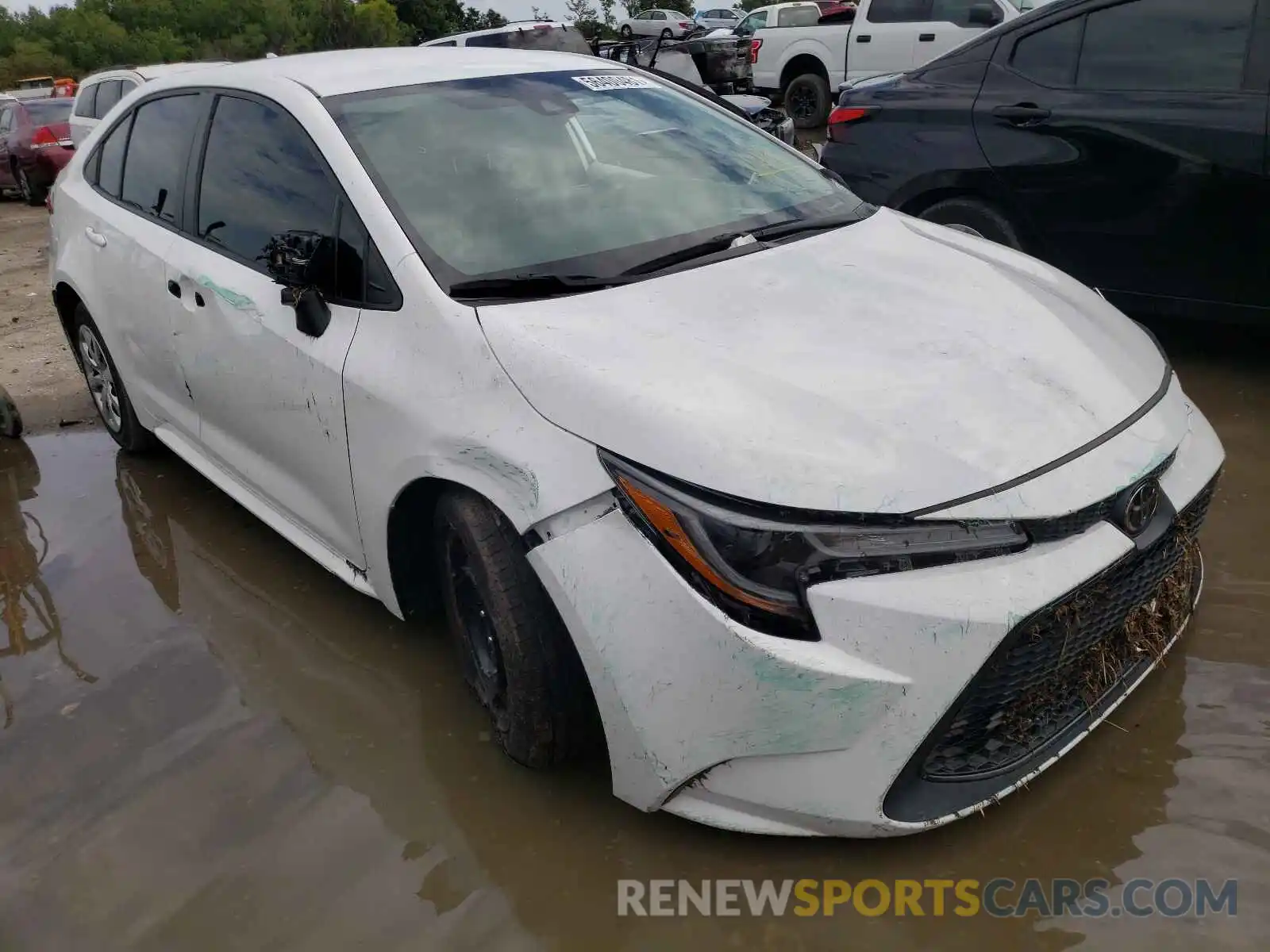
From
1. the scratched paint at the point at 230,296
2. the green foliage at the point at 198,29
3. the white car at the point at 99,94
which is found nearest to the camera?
the scratched paint at the point at 230,296

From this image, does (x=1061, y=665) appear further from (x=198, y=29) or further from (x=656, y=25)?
(x=198, y=29)

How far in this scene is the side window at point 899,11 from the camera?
1128 cm

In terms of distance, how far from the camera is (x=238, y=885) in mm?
2264

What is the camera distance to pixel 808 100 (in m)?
13.3

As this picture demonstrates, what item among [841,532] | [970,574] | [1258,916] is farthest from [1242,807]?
[841,532]

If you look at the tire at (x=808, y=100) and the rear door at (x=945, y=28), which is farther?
the tire at (x=808, y=100)

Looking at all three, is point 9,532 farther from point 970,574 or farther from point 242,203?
point 970,574

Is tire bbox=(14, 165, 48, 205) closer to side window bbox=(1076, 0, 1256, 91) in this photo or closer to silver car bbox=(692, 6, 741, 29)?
side window bbox=(1076, 0, 1256, 91)

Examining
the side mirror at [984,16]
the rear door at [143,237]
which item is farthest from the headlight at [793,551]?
the side mirror at [984,16]

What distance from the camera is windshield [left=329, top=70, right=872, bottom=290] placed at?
2.58 meters

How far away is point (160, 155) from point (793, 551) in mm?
3036

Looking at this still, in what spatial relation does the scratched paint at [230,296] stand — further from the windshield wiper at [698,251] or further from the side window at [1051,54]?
the side window at [1051,54]

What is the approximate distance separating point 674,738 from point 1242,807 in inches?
49.3

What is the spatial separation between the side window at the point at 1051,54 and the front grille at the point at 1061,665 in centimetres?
293
